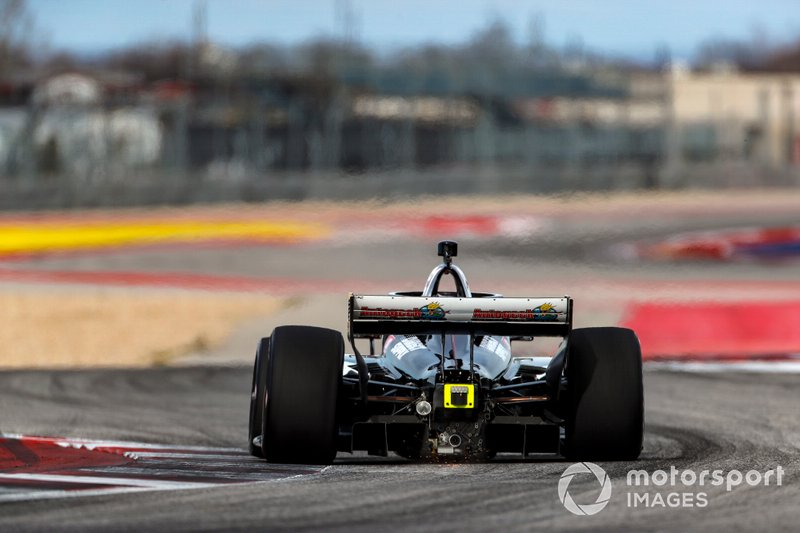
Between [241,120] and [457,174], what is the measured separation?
655 cm

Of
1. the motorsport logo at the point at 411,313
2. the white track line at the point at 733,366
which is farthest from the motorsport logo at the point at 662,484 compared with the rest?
the white track line at the point at 733,366

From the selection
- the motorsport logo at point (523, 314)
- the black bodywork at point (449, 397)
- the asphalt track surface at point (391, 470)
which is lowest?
the asphalt track surface at point (391, 470)

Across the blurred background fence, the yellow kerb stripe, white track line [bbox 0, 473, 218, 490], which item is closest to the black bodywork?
white track line [bbox 0, 473, 218, 490]

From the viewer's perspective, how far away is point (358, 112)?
133 ft

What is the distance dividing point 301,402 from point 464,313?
3.37 ft

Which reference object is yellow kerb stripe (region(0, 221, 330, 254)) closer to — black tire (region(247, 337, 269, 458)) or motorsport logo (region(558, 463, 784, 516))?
black tire (region(247, 337, 269, 458))

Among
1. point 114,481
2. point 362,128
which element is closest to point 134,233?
point 362,128

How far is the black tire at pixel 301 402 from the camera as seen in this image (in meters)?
7.90

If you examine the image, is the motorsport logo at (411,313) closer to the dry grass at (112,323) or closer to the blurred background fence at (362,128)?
the dry grass at (112,323)

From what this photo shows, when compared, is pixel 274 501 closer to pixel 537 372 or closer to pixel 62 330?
pixel 537 372

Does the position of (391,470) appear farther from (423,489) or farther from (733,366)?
(733,366)

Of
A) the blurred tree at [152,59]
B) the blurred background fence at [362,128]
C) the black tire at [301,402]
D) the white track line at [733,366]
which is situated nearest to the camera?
the black tire at [301,402]

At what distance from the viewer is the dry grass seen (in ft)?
52.4

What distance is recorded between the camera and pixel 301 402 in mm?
7914
